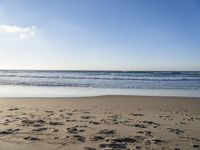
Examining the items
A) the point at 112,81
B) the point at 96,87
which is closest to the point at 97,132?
the point at 96,87

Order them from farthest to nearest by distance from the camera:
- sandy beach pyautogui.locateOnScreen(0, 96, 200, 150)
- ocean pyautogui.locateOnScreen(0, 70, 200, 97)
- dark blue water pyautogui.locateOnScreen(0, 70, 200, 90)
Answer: dark blue water pyautogui.locateOnScreen(0, 70, 200, 90) < ocean pyautogui.locateOnScreen(0, 70, 200, 97) < sandy beach pyautogui.locateOnScreen(0, 96, 200, 150)

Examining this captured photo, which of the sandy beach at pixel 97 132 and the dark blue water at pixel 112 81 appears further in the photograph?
the dark blue water at pixel 112 81

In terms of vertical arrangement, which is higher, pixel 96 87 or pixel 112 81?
pixel 112 81

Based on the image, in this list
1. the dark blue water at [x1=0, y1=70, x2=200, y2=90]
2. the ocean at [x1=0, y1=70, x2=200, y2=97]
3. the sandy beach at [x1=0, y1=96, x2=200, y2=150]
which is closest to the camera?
the sandy beach at [x1=0, y1=96, x2=200, y2=150]

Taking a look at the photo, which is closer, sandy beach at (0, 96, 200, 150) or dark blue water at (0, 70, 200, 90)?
sandy beach at (0, 96, 200, 150)

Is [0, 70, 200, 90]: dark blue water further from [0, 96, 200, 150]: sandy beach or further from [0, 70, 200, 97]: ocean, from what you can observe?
[0, 96, 200, 150]: sandy beach

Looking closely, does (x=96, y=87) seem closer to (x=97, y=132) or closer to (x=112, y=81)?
(x=112, y=81)

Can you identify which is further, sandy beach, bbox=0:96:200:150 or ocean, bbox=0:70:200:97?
ocean, bbox=0:70:200:97

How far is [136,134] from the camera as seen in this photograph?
587 centimetres

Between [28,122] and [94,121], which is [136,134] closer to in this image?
[94,121]

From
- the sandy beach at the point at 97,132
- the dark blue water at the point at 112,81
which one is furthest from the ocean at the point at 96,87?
the sandy beach at the point at 97,132

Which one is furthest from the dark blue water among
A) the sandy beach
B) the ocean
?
the sandy beach

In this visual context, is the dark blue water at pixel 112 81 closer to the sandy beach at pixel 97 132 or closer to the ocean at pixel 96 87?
the ocean at pixel 96 87

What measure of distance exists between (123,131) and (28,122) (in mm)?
2519
